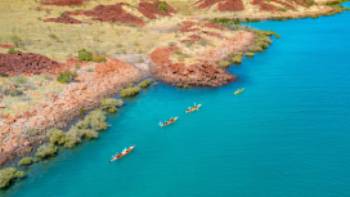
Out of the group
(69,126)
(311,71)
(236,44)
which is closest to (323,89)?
(311,71)

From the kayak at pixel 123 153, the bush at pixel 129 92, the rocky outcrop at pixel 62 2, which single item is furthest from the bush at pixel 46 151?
the rocky outcrop at pixel 62 2

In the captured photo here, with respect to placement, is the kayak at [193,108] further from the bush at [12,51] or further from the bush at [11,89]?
the bush at [12,51]

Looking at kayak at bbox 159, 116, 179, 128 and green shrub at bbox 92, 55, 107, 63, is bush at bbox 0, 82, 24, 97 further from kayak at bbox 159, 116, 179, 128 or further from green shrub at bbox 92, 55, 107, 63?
kayak at bbox 159, 116, 179, 128

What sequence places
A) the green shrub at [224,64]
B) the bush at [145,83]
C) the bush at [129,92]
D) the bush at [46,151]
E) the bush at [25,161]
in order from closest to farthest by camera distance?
the bush at [25,161]
the bush at [46,151]
the bush at [129,92]
the bush at [145,83]
the green shrub at [224,64]

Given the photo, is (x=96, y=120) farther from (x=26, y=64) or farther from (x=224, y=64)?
(x=224, y=64)

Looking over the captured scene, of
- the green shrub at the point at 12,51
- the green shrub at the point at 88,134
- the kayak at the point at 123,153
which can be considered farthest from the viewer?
the green shrub at the point at 12,51

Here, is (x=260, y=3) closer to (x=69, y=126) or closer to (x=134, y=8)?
(x=134, y=8)

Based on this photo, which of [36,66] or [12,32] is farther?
[12,32]

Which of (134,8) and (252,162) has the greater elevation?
(134,8)
